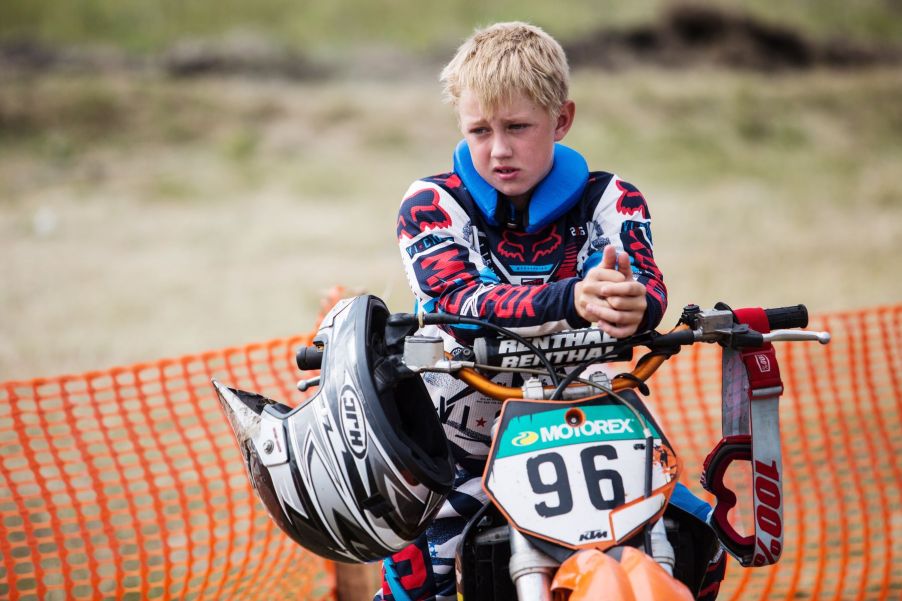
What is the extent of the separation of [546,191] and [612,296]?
62 centimetres

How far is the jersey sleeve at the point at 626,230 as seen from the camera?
112 inches

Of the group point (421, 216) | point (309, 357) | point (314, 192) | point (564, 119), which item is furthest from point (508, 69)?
point (314, 192)

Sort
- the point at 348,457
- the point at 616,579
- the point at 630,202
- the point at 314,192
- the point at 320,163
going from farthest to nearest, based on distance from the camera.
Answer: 1. the point at 320,163
2. the point at 314,192
3. the point at 630,202
4. the point at 348,457
5. the point at 616,579

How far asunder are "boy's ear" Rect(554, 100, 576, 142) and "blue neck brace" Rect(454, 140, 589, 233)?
0.37 feet

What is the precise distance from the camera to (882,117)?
20688 mm

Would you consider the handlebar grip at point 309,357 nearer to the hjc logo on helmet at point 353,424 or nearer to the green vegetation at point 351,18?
the hjc logo on helmet at point 353,424

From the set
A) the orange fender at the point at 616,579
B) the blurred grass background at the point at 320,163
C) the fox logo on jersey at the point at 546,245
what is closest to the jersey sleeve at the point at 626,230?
the fox logo on jersey at the point at 546,245

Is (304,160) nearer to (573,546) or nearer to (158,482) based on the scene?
(158,482)

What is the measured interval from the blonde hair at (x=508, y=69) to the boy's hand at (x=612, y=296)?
2.07 ft

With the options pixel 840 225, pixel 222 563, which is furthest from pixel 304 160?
pixel 222 563

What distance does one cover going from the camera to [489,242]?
3.05 m

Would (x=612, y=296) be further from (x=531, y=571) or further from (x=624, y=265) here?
(x=531, y=571)

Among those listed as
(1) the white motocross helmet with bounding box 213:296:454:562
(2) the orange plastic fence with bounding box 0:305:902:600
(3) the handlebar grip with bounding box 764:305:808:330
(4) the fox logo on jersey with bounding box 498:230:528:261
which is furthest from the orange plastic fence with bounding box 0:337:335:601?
(3) the handlebar grip with bounding box 764:305:808:330

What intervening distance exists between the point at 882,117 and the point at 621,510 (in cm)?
2095
